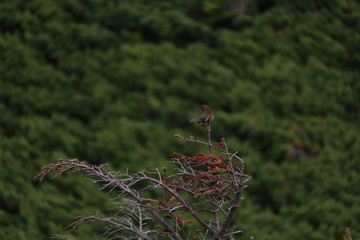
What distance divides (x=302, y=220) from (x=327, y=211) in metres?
0.36

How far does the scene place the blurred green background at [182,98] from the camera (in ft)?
21.7

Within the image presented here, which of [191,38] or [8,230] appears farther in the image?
[191,38]

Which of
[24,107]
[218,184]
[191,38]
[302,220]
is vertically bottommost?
[302,220]

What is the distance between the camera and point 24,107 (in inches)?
287

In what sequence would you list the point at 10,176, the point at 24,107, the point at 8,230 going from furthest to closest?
1. the point at 24,107
2. the point at 10,176
3. the point at 8,230

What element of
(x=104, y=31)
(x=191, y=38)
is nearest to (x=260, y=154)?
(x=191, y=38)

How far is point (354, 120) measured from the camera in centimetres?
823

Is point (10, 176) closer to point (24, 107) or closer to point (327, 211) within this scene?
point (24, 107)

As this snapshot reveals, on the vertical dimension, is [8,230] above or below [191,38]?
below

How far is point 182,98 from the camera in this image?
307 inches

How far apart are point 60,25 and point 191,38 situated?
6.75 feet

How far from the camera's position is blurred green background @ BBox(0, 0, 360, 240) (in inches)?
260

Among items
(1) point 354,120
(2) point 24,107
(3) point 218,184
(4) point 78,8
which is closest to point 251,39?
(1) point 354,120

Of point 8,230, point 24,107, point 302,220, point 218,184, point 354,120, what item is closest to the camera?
point 218,184
